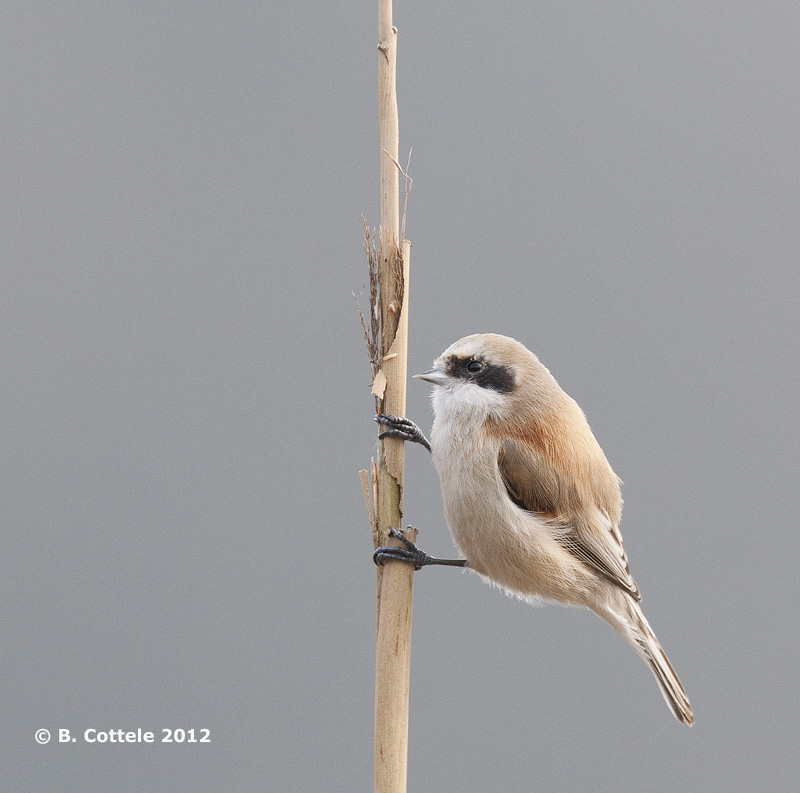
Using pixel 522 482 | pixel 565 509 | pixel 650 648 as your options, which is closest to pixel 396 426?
pixel 522 482

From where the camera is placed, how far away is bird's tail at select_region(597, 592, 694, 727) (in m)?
1.67

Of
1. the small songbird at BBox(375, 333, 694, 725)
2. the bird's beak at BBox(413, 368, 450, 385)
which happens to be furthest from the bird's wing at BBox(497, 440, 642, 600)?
the bird's beak at BBox(413, 368, 450, 385)

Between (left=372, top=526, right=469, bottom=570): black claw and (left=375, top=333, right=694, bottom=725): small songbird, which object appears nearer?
(left=372, top=526, right=469, bottom=570): black claw

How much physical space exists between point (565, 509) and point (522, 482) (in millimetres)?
126

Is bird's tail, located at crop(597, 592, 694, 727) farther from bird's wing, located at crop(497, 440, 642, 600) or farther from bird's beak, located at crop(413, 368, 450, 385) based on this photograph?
bird's beak, located at crop(413, 368, 450, 385)

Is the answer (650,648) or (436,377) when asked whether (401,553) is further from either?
(650,648)

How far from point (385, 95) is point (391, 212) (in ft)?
0.72

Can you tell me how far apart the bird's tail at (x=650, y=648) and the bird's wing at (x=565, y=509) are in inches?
1.8

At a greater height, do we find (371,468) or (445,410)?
(445,410)

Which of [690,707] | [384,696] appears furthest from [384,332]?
[690,707]

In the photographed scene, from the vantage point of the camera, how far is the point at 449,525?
1.75 metres

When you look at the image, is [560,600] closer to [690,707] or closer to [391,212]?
[690,707]

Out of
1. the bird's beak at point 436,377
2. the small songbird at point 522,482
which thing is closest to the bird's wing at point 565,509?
the small songbird at point 522,482

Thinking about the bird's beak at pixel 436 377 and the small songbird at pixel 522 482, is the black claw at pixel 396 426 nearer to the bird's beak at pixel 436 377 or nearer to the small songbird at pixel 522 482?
the small songbird at pixel 522 482
